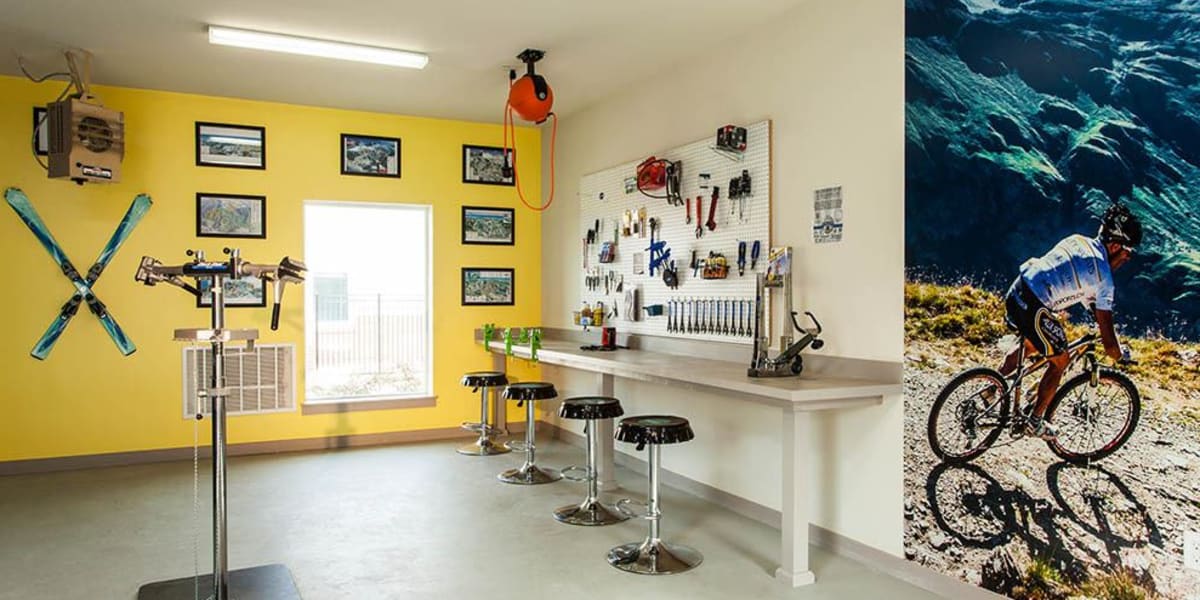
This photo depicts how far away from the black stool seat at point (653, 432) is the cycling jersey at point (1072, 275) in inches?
62.8

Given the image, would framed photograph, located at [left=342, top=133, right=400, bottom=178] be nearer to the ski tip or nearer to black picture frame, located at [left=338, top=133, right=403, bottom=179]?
black picture frame, located at [left=338, top=133, right=403, bottom=179]

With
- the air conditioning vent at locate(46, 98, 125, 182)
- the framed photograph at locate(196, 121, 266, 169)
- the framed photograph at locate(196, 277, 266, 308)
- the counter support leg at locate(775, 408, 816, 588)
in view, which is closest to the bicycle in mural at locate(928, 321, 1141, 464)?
the counter support leg at locate(775, 408, 816, 588)

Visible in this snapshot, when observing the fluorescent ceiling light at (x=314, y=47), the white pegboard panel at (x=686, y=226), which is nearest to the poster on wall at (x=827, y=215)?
the white pegboard panel at (x=686, y=226)

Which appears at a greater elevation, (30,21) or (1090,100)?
(30,21)

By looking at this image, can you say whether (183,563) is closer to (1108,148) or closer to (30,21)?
(30,21)

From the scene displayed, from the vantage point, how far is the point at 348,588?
346 cm

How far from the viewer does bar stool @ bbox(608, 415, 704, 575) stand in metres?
3.67

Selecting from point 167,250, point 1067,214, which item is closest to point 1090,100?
point 1067,214

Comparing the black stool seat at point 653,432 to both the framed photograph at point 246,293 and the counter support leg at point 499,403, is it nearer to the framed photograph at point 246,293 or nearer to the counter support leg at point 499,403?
the counter support leg at point 499,403

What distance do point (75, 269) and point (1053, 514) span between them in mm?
6216

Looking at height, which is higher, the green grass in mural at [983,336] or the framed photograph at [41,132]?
the framed photograph at [41,132]

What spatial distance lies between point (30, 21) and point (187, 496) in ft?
9.58

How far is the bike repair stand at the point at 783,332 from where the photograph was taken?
3828mm

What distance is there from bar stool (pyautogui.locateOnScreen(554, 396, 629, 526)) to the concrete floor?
123 millimetres
